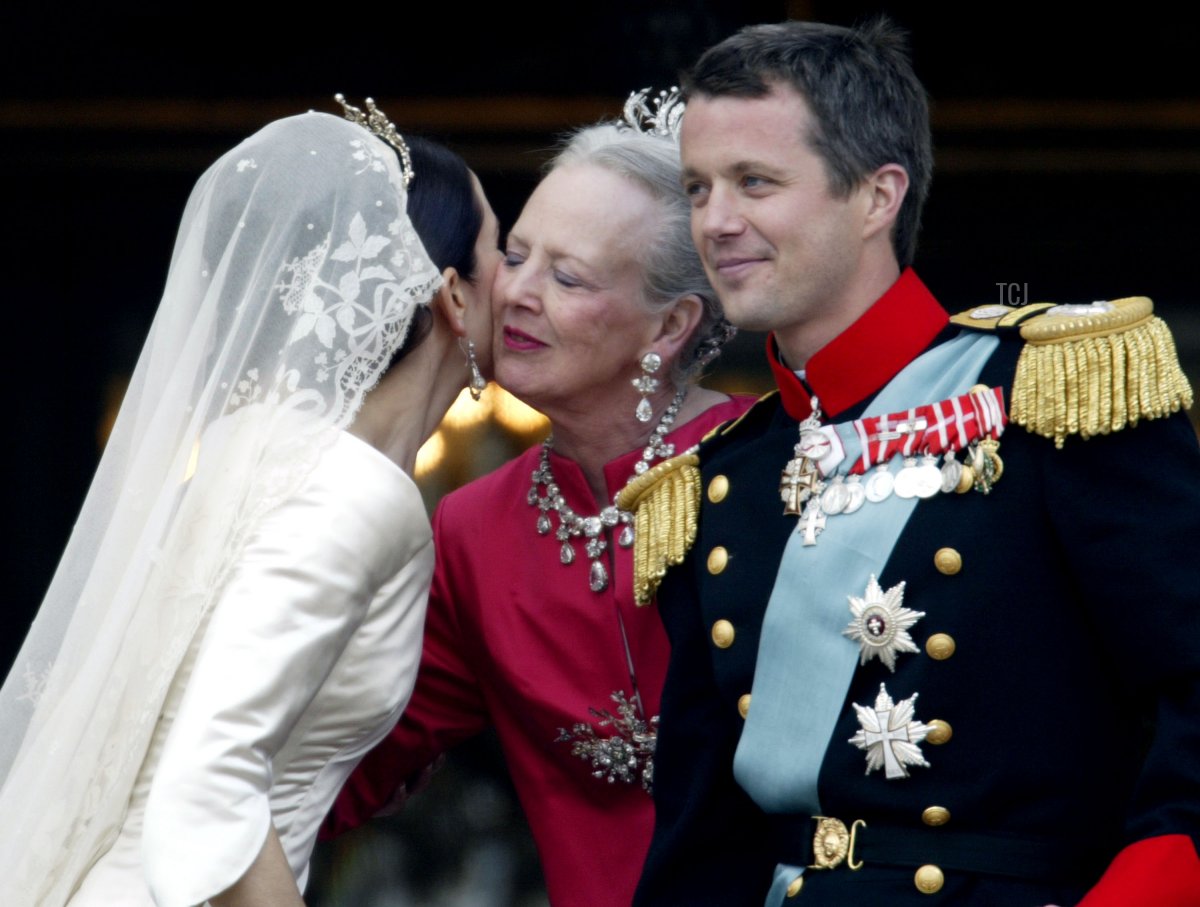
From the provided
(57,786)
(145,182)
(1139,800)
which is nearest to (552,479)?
(57,786)

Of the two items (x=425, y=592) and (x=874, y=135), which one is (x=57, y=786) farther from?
(x=874, y=135)

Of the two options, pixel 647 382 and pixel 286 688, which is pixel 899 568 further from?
pixel 647 382

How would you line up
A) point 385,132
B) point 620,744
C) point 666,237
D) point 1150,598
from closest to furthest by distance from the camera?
point 1150,598, point 385,132, point 620,744, point 666,237

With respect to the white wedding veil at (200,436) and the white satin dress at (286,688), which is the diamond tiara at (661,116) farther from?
the white satin dress at (286,688)

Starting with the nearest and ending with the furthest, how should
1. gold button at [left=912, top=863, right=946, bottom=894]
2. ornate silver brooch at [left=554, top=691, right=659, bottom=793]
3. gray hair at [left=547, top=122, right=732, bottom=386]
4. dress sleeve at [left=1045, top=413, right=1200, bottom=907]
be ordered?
1. dress sleeve at [left=1045, top=413, right=1200, bottom=907]
2. gold button at [left=912, top=863, right=946, bottom=894]
3. ornate silver brooch at [left=554, top=691, right=659, bottom=793]
4. gray hair at [left=547, top=122, right=732, bottom=386]

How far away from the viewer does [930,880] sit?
6.35ft

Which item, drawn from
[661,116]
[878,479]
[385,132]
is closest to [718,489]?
[878,479]

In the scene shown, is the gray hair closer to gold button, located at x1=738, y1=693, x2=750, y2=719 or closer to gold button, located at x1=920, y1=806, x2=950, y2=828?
gold button, located at x1=738, y1=693, x2=750, y2=719

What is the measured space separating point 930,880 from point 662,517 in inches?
22.4

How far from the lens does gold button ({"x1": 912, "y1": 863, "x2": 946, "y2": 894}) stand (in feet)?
6.35

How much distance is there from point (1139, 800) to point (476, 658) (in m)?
1.19

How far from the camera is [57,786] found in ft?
7.38

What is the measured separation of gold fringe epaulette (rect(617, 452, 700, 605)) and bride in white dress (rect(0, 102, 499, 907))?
0.28m

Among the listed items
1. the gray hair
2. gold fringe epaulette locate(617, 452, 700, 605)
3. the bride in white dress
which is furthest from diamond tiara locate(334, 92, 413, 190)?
gold fringe epaulette locate(617, 452, 700, 605)
